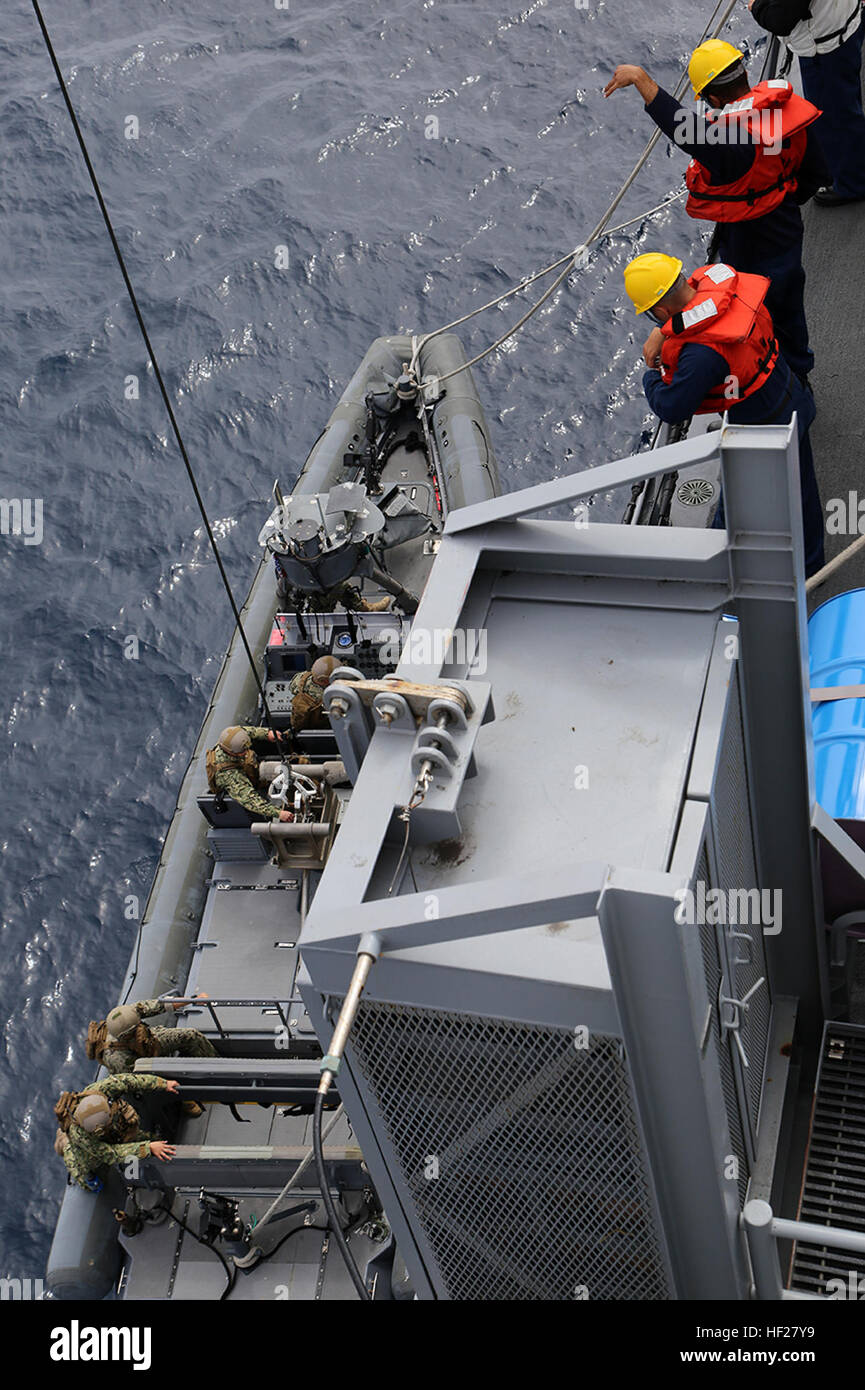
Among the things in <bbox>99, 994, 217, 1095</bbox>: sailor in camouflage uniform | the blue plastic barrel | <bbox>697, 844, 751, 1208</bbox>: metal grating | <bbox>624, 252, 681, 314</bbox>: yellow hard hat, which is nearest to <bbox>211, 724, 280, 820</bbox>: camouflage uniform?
<bbox>99, 994, 217, 1095</bbox>: sailor in camouflage uniform

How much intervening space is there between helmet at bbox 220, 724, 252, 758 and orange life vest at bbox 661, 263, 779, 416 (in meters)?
3.76

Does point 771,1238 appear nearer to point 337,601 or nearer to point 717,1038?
point 717,1038

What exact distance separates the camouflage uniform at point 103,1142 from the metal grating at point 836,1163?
11.7 ft

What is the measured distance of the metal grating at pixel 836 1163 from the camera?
4.75 metres

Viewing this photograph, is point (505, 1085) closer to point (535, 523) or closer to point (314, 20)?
point (535, 523)

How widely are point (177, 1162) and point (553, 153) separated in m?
15.4

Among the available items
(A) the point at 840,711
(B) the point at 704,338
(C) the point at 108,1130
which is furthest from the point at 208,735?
(A) the point at 840,711

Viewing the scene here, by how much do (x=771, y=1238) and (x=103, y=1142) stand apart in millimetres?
4373

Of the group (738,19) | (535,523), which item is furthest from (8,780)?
(738,19)

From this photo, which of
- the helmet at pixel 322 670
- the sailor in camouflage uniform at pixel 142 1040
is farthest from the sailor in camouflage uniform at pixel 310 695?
the sailor in camouflage uniform at pixel 142 1040

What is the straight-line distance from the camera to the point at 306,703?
9.22 m

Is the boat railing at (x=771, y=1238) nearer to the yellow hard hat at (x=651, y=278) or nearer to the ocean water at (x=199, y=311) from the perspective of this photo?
the yellow hard hat at (x=651, y=278)

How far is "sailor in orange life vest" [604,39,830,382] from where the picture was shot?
714cm

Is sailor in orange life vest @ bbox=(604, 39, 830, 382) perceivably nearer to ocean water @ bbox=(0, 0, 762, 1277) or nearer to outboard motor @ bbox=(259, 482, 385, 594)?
outboard motor @ bbox=(259, 482, 385, 594)
